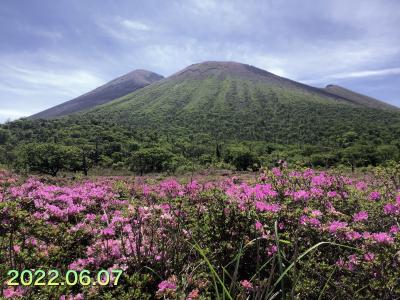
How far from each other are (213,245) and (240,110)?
119 metres

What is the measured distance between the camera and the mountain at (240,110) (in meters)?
101

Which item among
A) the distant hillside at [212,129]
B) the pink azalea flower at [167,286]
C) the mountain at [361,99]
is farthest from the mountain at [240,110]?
the pink azalea flower at [167,286]

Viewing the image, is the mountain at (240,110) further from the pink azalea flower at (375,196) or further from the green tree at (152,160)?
the pink azalea flower at (375,196)

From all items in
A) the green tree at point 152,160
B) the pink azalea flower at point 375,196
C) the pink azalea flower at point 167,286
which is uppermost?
the pink azalea flower at point 375,196

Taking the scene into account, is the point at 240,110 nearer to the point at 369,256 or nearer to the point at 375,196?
the point at 375,196

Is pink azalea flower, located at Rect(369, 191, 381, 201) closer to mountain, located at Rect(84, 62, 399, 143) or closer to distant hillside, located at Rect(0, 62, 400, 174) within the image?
distant hillside, located at Rect(0, 62, 400, 174)

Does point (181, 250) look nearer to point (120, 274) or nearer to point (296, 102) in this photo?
point (120, 274)

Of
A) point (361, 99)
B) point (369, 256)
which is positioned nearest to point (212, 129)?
point (369, 256)

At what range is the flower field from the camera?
2785 millimetres

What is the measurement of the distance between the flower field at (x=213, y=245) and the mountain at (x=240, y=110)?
304 feet

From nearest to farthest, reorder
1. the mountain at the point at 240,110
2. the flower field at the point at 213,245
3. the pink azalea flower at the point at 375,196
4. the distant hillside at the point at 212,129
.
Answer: the flower field at the point at 213,245 < the pink azalea flower at the point at 375,196 < the distant hillside at the point at 212,129 < the mountain at the point at 240,110

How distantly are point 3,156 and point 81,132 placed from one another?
871 inches

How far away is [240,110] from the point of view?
12025 centimetres

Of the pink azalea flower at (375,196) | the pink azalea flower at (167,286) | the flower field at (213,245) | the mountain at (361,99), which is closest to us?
the pink azalea flower at (167,286)
